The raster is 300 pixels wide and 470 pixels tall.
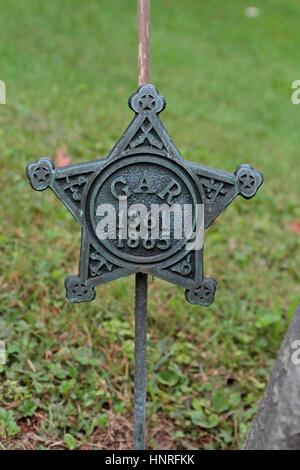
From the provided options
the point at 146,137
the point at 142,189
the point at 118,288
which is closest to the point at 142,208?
the point at 142,189

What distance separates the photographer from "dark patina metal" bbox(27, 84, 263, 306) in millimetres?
1710

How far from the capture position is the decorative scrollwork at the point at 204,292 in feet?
5.93

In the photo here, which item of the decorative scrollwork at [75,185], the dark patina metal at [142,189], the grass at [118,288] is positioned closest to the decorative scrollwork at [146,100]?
the dark patina metal at [142,189]

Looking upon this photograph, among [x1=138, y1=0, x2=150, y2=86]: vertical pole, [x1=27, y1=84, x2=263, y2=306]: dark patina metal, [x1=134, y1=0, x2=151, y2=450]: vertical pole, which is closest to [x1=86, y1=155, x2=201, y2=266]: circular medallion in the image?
[x1=27, y1=84, x2=263, y2=306]: dark patina metal

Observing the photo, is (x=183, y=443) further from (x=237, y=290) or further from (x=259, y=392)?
(x=237, y=290)

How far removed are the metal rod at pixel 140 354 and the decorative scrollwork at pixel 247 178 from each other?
42cm

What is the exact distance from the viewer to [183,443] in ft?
7.64

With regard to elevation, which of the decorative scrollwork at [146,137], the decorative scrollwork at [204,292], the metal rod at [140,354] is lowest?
the metal rod at [140,354]

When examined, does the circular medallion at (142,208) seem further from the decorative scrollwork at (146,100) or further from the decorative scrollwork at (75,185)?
the decorative scrollwork at (146,100)

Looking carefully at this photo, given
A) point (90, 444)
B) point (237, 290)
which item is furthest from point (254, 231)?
point (90, 444)

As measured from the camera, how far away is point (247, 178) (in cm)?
176
